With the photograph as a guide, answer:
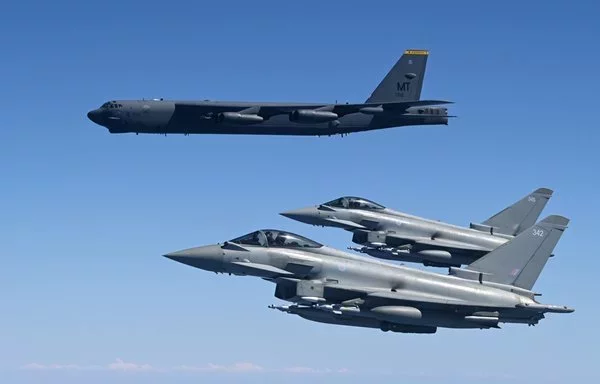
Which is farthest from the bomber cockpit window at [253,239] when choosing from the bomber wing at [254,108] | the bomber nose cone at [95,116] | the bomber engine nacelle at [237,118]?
the bomber nose cone at [95,116]

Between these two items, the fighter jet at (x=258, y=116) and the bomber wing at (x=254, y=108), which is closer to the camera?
the fighter jet at (x=258, y=116)

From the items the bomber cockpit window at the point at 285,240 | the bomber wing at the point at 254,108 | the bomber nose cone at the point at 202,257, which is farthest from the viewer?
the bomber wing at the point at 254,108

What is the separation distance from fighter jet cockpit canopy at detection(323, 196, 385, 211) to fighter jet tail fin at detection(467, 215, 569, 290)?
12.5 meters

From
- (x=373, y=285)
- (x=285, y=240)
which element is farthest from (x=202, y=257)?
(x=373, y=285)

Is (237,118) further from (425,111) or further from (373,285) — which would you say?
(373,285)

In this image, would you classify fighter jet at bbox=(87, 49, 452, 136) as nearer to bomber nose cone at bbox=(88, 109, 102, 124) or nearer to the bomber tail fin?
bomber nose cone at bbox=(88, 109, 102, 124)

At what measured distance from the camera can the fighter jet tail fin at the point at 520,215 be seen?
5809 centimetres

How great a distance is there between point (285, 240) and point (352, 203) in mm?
15709

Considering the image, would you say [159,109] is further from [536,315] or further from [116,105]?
[536,315]

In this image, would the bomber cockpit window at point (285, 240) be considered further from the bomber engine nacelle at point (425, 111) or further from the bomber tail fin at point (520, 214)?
the bomber tail fin at point (520, 214)

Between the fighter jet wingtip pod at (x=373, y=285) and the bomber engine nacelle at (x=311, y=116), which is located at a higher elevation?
the bomber engine nacelle at (x=311, y=116)

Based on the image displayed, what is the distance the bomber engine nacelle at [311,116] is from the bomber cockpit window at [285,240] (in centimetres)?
1622

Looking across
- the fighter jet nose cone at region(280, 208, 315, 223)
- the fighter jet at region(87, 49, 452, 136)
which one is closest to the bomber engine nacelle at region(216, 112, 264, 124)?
the fighter jet at region(87, 49, 452, 136)

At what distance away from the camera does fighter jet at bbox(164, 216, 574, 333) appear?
→ 126 feet
